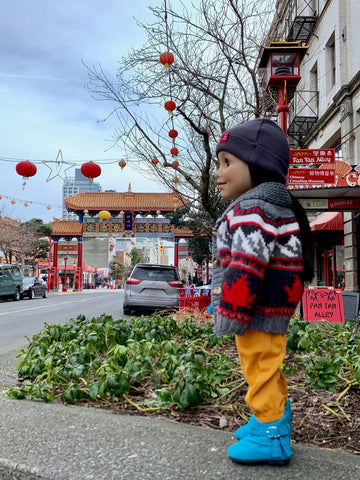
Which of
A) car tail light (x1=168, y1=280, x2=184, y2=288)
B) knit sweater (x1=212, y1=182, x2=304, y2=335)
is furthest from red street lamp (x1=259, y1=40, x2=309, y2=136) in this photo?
car tail light (x1=168, y1=280, x2=184, y2=288)

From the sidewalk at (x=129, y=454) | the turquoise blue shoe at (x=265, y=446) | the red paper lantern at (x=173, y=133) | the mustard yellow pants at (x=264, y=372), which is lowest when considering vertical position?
the sidewalk at (x=129, y=454)

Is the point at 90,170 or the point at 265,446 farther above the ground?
the point at 90,170

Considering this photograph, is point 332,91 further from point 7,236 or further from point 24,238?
point 24,238

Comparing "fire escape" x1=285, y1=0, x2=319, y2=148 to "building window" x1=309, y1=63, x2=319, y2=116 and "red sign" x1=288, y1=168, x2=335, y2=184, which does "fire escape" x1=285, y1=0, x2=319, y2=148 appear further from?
"red sign" x1=288, y1=168, x2=335, y2=184

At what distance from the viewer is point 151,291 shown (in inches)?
495

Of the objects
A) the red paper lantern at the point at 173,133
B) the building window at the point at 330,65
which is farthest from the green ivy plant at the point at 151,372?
the building window at the point at 330,65

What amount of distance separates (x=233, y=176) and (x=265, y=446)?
3.82ft

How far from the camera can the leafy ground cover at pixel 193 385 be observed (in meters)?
2.53

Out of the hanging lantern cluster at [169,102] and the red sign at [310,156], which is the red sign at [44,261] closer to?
the hanging lantern cluster at [169,102]

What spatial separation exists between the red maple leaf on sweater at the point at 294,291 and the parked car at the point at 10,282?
69.1 feet

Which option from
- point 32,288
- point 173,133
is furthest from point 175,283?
point 32,288

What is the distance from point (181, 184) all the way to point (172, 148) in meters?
1.72

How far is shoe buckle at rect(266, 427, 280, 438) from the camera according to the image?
1831 mm

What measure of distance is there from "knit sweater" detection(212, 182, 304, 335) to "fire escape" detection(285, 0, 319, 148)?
1448 cm
